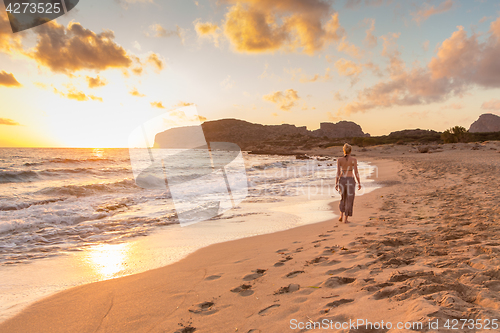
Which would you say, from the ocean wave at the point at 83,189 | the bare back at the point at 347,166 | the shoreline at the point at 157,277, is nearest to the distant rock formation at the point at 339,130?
the ocean wave at the point at 83,189

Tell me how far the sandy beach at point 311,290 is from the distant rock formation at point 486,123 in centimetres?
19713

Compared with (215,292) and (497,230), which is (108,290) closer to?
(215,292)

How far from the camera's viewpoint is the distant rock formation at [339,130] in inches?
6417

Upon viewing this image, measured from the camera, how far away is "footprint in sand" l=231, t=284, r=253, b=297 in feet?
10.1

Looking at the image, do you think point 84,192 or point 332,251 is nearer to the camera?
point 332,251

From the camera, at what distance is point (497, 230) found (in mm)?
4355

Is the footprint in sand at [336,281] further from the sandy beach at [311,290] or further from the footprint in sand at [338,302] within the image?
the footprint in sand at [338,302]

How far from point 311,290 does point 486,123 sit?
682 feet

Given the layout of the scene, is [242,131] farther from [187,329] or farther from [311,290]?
[187,329]

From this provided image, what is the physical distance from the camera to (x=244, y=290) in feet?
10.4

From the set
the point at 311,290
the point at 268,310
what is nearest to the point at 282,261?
the point at 311,290

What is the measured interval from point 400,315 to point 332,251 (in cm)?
211

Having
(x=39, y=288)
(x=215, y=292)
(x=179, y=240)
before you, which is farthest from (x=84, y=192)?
(x=215, y=292)

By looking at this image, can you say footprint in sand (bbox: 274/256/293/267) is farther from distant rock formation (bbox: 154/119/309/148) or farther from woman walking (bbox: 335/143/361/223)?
distant rock formation (bbox: 154/119/309/148)
